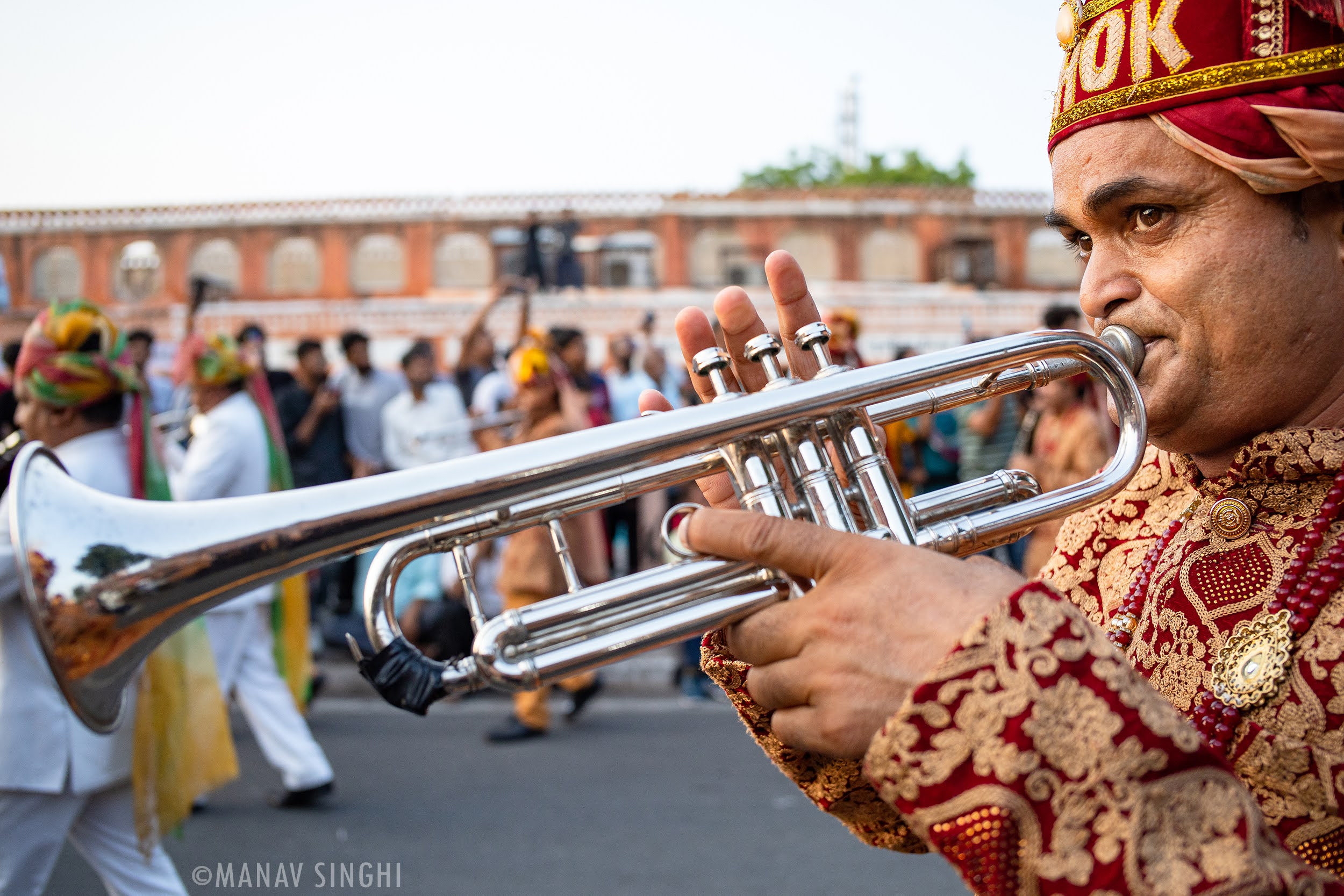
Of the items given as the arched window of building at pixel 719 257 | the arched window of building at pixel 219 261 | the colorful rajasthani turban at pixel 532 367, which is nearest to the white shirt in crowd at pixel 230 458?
the colorful rajasthani turban at pixel 532 367

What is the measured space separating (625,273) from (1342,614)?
108ft

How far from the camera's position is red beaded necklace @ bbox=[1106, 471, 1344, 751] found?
1361 mm

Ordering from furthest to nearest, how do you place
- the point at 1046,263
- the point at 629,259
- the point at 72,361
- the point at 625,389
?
the point at 1046,263
the point at 629,259
the point at 625,389
the point at 72,361

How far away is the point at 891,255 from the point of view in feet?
116

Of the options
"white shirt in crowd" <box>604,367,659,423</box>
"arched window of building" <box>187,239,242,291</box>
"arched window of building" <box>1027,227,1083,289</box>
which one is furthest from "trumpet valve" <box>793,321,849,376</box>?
"arched window of building" <box>187,239,242,291</box>

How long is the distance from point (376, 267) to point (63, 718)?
34.3 meters

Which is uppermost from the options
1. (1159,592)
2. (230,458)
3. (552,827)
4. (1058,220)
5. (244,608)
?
(1058,220)

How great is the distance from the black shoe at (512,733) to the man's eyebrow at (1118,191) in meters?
5.49

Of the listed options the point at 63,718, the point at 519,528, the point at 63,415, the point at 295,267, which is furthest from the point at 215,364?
the point at 295,267

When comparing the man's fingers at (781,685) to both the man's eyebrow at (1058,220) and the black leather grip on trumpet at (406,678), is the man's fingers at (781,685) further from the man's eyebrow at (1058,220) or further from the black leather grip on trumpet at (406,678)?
the man's eyebrow at (1058,220)

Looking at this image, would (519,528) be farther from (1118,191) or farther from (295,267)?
(295,267)

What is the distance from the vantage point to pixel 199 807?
5344 millimetres

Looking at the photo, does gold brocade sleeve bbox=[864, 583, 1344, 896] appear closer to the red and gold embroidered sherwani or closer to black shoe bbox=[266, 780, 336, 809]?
the red and gold embroidered sherwani

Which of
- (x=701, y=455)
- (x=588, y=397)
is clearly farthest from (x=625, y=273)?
(x=701, y=455)
